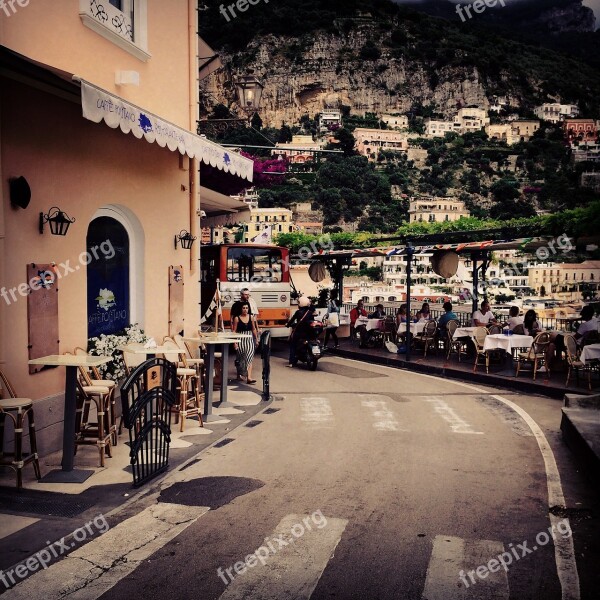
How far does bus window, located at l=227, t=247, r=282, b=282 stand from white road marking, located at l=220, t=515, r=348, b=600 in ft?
44.4

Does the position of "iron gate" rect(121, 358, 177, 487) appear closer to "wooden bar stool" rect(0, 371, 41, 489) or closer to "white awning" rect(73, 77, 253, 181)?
"wooden bar stool" rect(0, 371, 41, 489)

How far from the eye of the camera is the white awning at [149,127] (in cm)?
657

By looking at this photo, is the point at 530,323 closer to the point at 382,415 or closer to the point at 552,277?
the point at 382,415

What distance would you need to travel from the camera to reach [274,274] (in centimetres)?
1933

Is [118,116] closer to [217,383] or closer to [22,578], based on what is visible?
[22,578]

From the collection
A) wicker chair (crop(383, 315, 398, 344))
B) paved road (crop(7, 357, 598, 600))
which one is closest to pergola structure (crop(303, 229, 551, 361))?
wicker chair (crop(383, 315, 398, 344))

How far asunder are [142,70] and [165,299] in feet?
11.6

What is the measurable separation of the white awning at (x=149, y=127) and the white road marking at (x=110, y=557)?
3829 mm

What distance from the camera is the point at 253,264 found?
62.5 feet

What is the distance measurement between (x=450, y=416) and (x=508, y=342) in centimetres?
440

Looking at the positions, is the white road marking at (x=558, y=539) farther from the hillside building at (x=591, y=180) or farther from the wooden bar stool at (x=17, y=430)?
the hillside building at (x=591, y=180)

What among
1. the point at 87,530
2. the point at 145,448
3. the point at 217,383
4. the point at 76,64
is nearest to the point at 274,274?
the point at 217,383

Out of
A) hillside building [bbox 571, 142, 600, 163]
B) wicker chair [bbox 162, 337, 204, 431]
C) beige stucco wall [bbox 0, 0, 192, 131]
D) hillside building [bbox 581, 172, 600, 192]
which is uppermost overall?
hillside building [bbox 571, 142, 600, 163]

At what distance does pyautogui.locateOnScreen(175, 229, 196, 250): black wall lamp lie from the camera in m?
11.2
